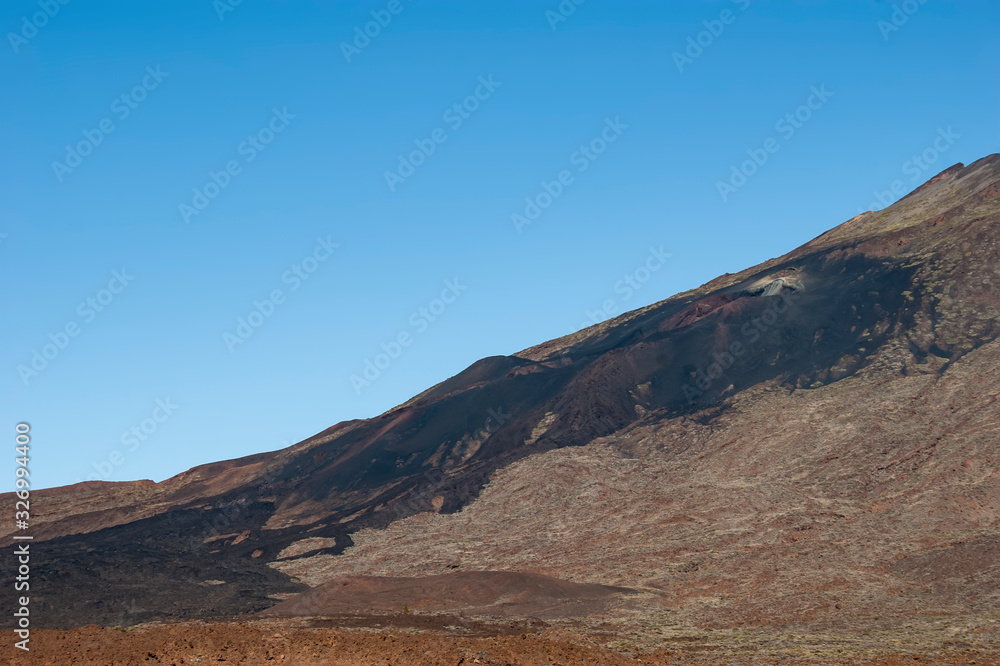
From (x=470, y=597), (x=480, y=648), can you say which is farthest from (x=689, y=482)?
(x=480, y=648)

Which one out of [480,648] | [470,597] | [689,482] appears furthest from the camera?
[689,482]

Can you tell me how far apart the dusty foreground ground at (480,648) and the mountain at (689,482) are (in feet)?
15.5

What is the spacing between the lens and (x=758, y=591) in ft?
132

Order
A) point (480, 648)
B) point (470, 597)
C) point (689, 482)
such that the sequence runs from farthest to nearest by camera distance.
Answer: point (689, 482)
point (470, 597)
point (480, 648)

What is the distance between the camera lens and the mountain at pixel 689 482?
1682 inches

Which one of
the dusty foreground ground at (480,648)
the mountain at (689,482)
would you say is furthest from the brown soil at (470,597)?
the dusty foreground ground at (480,648)

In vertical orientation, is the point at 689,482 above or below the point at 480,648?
above

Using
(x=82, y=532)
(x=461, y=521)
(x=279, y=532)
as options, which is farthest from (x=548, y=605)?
(x=82, y=532)

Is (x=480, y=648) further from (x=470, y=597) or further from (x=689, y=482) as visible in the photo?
(x=689, y=482)

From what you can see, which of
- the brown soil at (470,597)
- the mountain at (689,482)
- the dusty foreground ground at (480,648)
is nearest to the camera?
the dusty foreground ground at (480,648)

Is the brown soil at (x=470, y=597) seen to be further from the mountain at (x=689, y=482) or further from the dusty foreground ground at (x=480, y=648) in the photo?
the dusty foreground ground at (x=480, y=648)

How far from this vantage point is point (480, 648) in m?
25.3

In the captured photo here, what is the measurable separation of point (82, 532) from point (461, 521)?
41.7 m

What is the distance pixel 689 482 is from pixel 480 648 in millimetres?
37104
